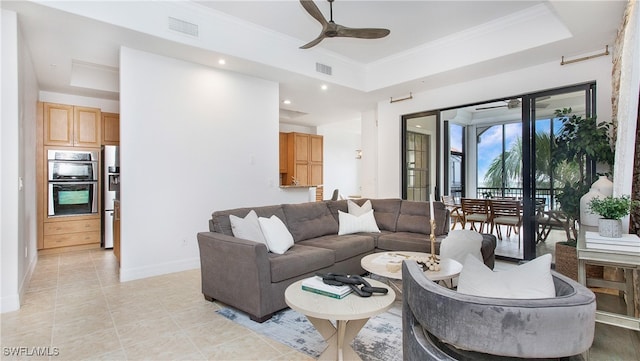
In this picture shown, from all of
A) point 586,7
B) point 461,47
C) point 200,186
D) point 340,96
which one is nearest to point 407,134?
point 340,96

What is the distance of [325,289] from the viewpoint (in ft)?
6.59

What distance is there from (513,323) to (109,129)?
262 inches

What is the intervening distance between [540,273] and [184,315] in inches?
106

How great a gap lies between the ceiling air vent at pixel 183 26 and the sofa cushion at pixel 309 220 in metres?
2.29

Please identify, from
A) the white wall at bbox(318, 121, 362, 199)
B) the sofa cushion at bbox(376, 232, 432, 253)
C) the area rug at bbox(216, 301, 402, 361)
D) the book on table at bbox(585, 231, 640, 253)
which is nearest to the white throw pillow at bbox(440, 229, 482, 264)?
the sofa cushion at bbox(376, 232, 432, 253)

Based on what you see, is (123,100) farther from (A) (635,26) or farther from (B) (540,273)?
(A) (635,26)

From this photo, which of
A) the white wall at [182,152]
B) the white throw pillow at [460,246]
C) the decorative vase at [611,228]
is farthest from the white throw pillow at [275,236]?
the decorative vase at [611,228]

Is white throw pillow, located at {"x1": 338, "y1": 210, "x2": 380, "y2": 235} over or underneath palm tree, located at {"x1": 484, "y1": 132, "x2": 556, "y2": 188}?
underneath

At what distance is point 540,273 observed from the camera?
120 centimetres

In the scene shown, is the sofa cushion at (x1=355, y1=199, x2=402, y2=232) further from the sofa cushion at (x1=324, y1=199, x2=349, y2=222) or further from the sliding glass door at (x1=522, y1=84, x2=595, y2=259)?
the sliding glass door at (x1=522, y1=84, x2=595, y2=259)

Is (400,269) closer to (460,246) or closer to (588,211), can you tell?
(460,246)

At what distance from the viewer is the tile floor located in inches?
86.7

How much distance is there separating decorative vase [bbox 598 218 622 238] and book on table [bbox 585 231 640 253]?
0.05 m

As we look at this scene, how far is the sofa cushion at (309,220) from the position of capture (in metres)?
3.84
